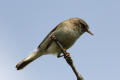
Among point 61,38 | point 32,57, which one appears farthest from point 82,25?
point 32,57

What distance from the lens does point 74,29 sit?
6.46 metres

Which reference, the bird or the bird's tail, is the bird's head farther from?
the bird's tail

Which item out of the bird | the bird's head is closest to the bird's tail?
the bird

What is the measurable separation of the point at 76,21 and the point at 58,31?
2.96 feet

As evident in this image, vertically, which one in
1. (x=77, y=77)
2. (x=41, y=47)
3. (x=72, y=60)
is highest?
(x=41, y=47)

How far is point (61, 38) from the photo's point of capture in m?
5.90

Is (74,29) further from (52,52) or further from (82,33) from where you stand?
(52,52)

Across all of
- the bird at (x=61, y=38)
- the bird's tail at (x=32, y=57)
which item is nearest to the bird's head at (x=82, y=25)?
the bird at (x=61, y=38)

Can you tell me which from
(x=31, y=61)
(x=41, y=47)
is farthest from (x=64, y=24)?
(x=31, y=61)

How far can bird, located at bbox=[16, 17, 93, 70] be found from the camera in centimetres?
599

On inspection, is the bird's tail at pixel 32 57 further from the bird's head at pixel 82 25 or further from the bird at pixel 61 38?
the bird's head at pixel 82 25

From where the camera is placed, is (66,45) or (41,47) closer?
(66,45)

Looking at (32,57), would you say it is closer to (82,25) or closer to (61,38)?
(61,38)

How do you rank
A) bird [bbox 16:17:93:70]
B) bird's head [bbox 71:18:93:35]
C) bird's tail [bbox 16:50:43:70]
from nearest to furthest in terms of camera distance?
bird [bbox 16:17:93:70] < bird's tail [bbox 16:50:43:70] < bird's head [bbox 71:18:93:35]
